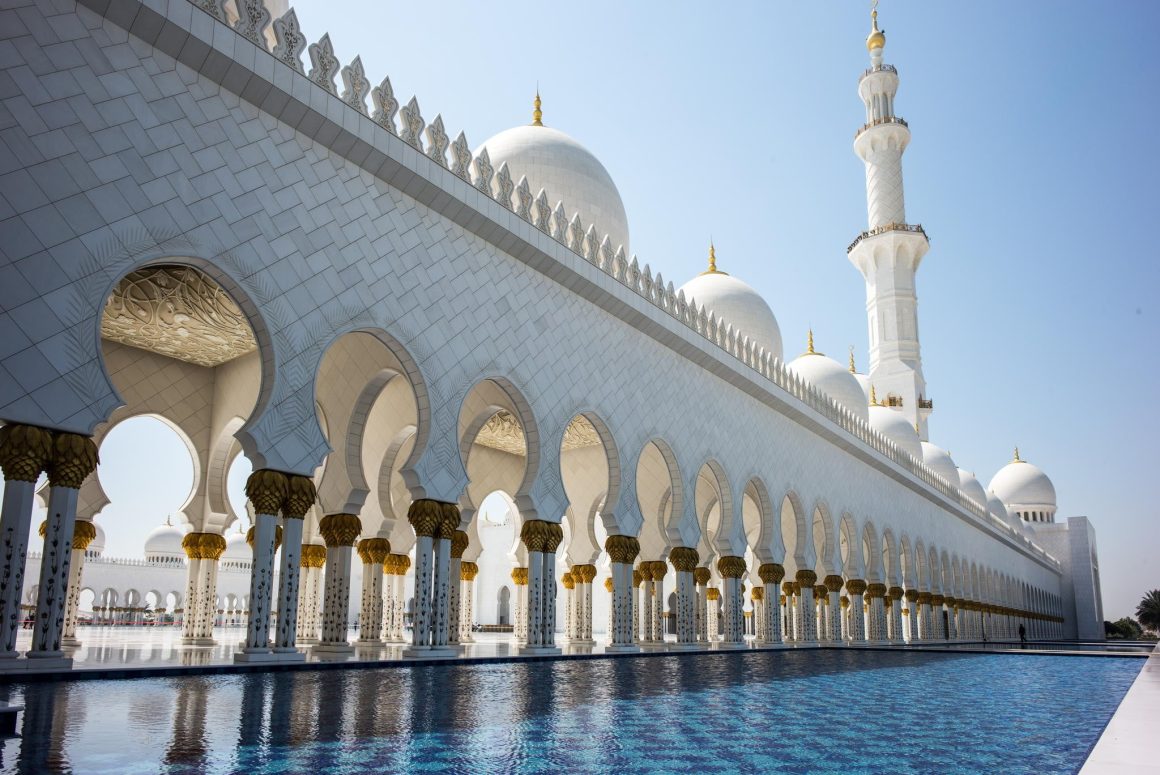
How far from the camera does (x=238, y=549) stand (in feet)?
91.1

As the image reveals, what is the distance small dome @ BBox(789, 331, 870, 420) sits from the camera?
22672mm

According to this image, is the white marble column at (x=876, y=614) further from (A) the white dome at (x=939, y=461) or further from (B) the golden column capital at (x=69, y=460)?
(B) the golden column capital at (x=69, y=460)

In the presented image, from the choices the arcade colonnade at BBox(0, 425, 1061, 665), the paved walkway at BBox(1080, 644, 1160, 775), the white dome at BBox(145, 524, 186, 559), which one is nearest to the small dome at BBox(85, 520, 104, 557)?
the white dome at BBox(145, 524, 186, 559)

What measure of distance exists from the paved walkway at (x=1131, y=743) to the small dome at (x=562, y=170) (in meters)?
10.1

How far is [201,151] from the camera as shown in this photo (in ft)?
22.4

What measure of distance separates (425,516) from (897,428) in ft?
67.7

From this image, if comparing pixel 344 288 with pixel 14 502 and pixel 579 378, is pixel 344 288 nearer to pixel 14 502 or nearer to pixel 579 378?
pixel 14 502

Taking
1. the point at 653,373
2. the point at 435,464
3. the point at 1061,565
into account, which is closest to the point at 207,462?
the point at 435,464

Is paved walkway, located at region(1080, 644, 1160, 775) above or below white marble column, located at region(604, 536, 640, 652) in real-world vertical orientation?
below

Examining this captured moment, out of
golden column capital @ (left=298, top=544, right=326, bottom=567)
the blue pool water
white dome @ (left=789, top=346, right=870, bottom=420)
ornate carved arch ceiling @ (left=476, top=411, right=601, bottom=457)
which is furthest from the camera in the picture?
white dome @ (left=789, top=346, right=870, bottom=420)

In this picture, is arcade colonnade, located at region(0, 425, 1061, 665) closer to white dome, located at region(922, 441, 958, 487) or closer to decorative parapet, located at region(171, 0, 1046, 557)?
decorative parapet, located at region(171, 0, 1046, 557)

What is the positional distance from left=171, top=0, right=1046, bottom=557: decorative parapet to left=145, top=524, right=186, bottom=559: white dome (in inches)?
793

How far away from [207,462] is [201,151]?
5.36m

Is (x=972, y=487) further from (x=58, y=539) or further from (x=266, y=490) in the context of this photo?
(x=58, y=539)
